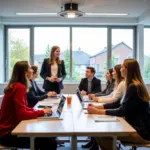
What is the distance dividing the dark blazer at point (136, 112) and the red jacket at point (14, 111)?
2.56 feet

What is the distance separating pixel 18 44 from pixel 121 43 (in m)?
2.78

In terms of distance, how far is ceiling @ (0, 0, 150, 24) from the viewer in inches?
200

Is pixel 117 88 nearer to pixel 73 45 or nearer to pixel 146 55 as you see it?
pixel 73 45

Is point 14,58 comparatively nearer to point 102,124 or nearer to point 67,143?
point 67,143

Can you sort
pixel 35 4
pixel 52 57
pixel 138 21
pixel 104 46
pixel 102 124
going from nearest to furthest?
pixel 102 124, pixel 52 57, pixel 35 4, pixel 138 21, pixel 104 46

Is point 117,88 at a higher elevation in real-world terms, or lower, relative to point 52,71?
lower

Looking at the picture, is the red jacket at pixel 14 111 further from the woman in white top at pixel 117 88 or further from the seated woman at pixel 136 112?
the woman in white top at pixel 117 88

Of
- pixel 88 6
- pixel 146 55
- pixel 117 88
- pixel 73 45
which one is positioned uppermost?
pixel 88 6

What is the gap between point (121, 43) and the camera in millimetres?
7262

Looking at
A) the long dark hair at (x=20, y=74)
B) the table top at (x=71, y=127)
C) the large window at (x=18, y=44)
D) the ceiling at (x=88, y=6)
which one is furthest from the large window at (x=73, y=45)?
the table top at (x=71, y=127)

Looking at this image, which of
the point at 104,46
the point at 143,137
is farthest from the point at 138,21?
the point at 143,137

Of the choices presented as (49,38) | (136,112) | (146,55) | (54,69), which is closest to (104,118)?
(136,112)

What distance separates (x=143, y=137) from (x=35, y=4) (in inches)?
148

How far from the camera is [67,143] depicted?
13.9 feet
